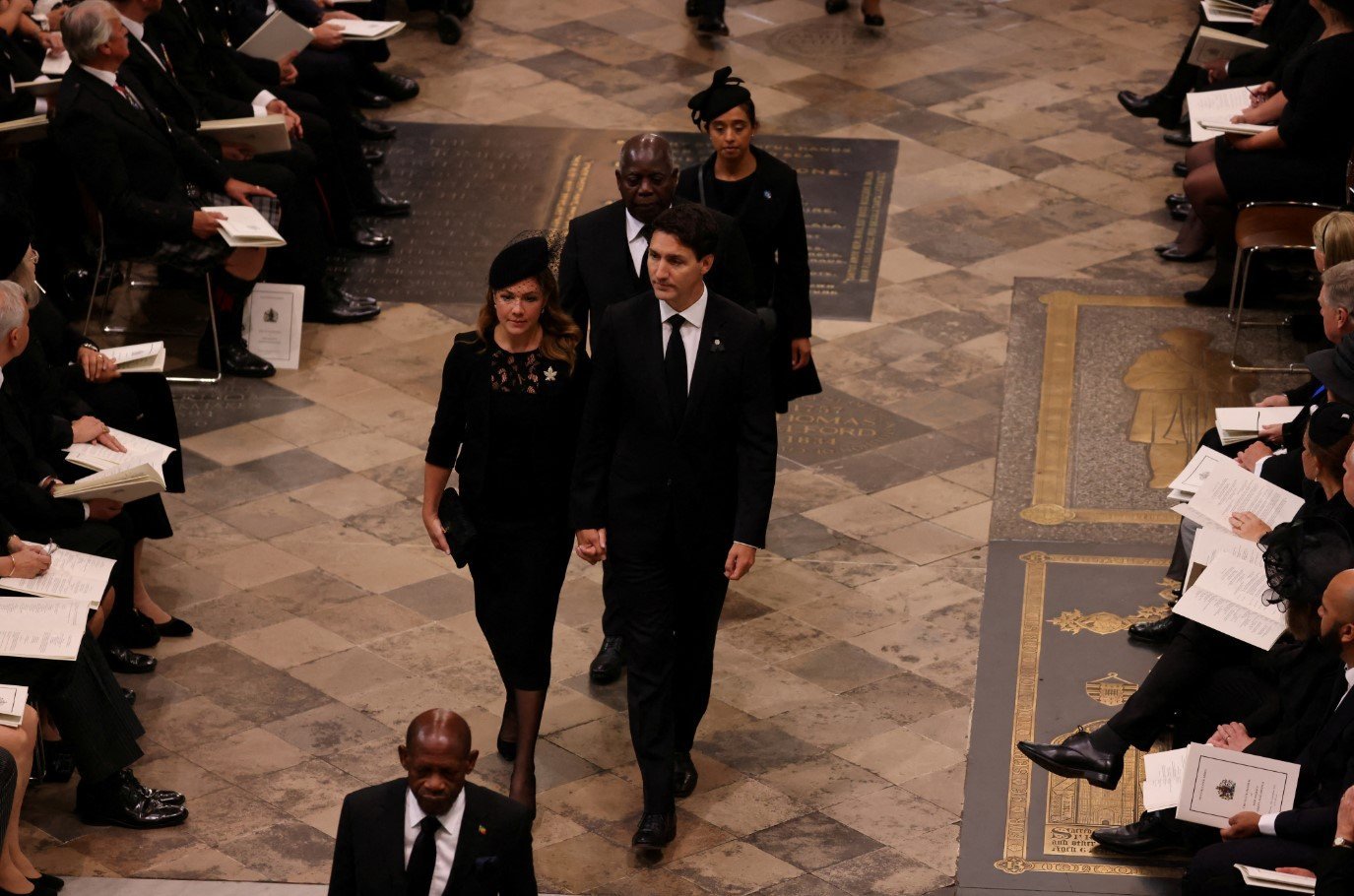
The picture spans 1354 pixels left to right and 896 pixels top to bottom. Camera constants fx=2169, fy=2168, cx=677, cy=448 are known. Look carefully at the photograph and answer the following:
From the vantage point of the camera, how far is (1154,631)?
28.1 ft

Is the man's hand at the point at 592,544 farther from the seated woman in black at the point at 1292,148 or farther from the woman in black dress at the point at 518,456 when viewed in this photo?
the seated woman in black at the point at 1292,148

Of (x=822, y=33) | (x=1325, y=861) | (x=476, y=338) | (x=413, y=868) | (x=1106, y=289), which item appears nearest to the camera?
(x=413, y=868)

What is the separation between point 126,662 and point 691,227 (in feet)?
10.4

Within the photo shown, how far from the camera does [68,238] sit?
11367mm

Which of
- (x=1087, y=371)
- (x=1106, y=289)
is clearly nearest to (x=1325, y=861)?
(x=1087, y=371)

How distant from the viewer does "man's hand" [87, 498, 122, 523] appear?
27.0 ft

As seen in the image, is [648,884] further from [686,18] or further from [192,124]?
[686,18]

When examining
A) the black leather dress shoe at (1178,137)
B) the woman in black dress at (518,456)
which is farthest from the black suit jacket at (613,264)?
the black leather dress shoe at (1178,137)

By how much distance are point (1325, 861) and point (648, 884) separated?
88.7 inches

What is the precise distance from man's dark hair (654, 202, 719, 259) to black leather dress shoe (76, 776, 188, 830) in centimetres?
271

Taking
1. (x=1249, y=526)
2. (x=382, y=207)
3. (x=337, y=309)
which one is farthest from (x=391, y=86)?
(x=1249, y=526)

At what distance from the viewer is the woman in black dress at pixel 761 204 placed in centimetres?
845

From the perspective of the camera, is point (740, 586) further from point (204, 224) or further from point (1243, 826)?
point (204, 224)

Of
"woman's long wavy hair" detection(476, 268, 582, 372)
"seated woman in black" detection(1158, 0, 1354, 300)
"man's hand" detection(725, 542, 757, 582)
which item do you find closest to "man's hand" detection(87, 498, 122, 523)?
"woman's long wavy hair" detection(476, 268, 582, 372)
